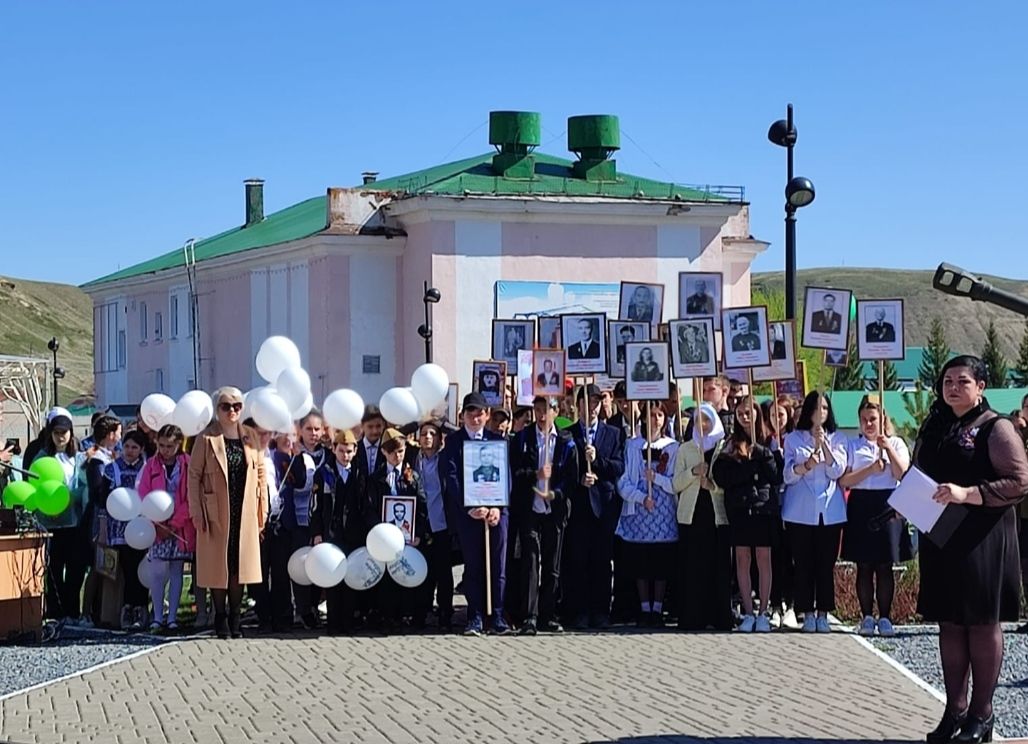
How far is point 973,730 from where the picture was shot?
9.28 meters

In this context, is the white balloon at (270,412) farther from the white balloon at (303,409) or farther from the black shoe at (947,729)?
the black shoe at (947,729)

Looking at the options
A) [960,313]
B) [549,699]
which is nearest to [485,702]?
[549,699]

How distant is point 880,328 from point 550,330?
16.5ft

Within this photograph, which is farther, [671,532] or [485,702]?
[671,532]

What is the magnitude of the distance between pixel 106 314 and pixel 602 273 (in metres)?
27.2

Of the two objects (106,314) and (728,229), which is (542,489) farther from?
(106,314)

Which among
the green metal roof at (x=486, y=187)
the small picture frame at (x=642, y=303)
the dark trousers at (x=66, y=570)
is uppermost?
the green metal roof at (x=486, y=187)

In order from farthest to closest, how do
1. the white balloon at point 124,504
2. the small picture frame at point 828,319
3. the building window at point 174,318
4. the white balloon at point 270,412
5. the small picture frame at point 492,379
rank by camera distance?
the building window at point 174,318
the small picture frame at point 492,379
the small picture frame at point 828,319
the white balloon at point 124,504
the white balloon at point 270,412

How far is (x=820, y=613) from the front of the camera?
45.6 feet

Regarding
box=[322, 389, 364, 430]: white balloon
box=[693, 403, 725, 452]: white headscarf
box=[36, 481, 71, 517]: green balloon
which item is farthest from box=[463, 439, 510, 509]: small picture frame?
box=[36, 481, 71, 517]: green balloon

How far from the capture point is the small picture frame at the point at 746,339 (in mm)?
14773

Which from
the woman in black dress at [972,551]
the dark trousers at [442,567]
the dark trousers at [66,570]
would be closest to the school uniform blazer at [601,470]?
the dark trousers at [442,567]

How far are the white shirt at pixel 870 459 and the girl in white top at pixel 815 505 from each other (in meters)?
0.08

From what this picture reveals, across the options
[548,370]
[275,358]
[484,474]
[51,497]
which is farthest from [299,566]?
[548,370]
